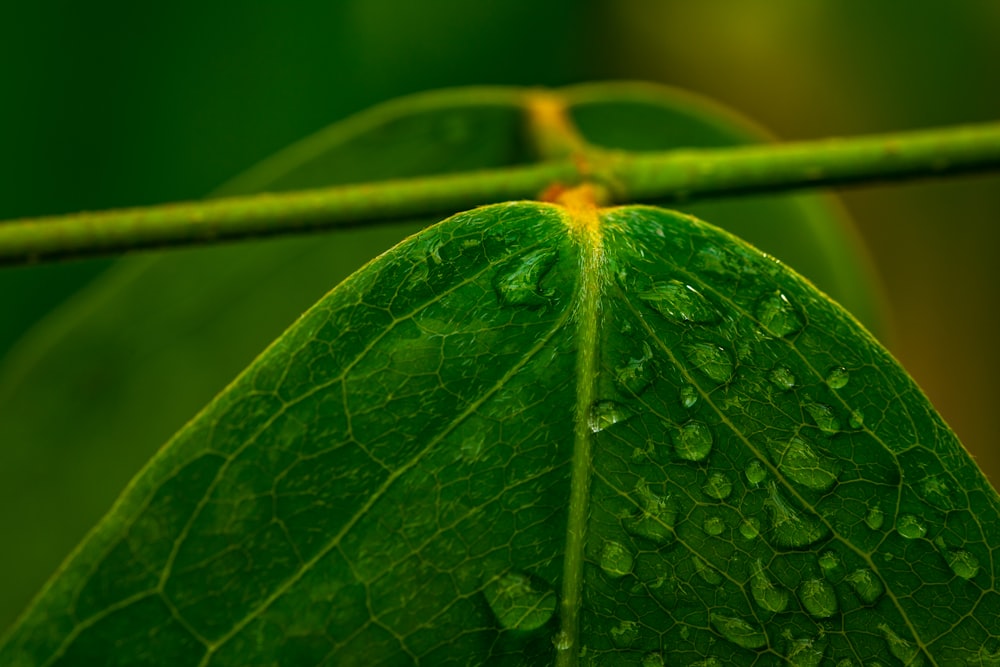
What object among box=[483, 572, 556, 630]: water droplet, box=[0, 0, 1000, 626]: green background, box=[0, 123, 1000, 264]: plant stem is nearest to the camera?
box=[483, 572, 556, 630]: water droplet

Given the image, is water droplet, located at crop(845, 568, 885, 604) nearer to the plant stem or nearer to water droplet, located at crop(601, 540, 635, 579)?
water droplet, located at crop(601, 540, 635, 579)

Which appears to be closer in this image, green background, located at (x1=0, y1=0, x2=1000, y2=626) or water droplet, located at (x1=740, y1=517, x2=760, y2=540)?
water droplet, located at (x1=740, y1=517, x2=760, y2=540)

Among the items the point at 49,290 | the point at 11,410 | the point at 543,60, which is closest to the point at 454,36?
the point at 543,60

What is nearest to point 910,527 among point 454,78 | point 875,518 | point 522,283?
point 875,518

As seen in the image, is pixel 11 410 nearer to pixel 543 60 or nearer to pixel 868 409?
pixel 868 409

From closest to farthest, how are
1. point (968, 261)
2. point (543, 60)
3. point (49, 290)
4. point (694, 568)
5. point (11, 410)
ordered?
1. point (694, 568)
2. point (11, 410)
3. point (49, 290)
4. point (543, 60)
5. point (968, 261)

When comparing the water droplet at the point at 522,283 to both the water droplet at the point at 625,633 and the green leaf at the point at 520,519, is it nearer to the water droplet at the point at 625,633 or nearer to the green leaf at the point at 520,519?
the green leaf at the point at 520,519

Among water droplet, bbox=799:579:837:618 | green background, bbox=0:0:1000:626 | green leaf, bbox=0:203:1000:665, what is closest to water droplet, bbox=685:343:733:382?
green leaf, bbox=0:203:1000:665
